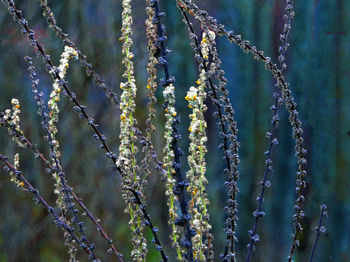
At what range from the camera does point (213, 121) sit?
166 centimetres

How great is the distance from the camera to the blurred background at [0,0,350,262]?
1.57m

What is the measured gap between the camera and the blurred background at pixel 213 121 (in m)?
1.57

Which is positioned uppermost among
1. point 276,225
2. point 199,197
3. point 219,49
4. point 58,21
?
point 58,21

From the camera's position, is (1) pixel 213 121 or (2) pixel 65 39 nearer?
(2) pixel 65 39

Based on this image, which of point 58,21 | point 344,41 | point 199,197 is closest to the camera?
point 199,197

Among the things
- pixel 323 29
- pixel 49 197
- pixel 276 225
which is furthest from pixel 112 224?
pixel 323 29

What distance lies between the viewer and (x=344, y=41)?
1550 mm

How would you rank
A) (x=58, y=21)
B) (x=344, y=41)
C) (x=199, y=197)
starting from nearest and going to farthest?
(x=199, y=197)
(x=344, y=41)
(x=58, y=21)

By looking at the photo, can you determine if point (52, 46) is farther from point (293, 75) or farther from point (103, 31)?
point (293, 75)

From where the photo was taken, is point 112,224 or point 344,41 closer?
point 344,41

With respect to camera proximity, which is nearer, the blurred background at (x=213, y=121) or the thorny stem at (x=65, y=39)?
the thorny stem at (x=65, y=39)

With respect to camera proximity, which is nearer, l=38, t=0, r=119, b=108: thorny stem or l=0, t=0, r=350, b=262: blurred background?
l=38, t=0, r=119, b=108: thorny stem

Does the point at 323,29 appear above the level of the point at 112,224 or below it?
above

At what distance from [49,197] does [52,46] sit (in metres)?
0.54
